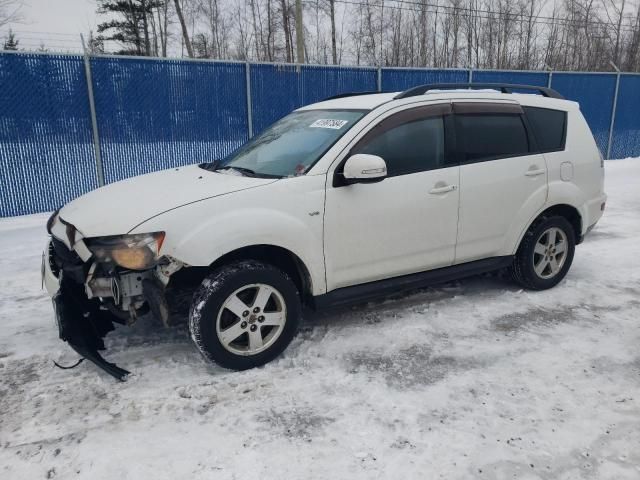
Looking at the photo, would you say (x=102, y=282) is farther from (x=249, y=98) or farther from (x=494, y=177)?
(x=249, y=98)

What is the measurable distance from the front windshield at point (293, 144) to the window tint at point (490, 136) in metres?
0.93

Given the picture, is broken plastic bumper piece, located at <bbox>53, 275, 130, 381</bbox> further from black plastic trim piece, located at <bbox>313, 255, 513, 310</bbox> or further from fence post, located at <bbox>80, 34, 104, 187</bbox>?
fence post, located at <bbox>80, 34, 104, 187</bbox>

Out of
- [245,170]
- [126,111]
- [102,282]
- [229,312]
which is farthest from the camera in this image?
[126,111]

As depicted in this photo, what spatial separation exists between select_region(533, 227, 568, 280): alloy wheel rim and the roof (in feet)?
3.84

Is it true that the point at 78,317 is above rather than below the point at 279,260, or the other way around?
below

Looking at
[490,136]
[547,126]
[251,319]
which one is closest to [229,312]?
[251,319]

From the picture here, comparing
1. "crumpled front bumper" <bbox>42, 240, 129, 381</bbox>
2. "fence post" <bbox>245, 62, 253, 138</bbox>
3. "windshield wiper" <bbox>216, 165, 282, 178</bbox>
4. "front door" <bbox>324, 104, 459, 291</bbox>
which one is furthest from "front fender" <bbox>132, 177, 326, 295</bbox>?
"fence post" <bbox>245, 62, 253, 138</bbox>

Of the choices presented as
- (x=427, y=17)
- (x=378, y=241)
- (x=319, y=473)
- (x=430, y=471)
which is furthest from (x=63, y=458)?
(x=427, y=17)

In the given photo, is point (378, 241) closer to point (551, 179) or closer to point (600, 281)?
point (551, 179)

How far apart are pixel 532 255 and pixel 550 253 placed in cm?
26

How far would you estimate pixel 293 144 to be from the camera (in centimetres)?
399

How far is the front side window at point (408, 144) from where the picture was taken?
3.77m

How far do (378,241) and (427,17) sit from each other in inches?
1127

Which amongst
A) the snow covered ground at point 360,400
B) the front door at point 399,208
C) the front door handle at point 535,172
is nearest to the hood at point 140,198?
the front door at point 399,208
